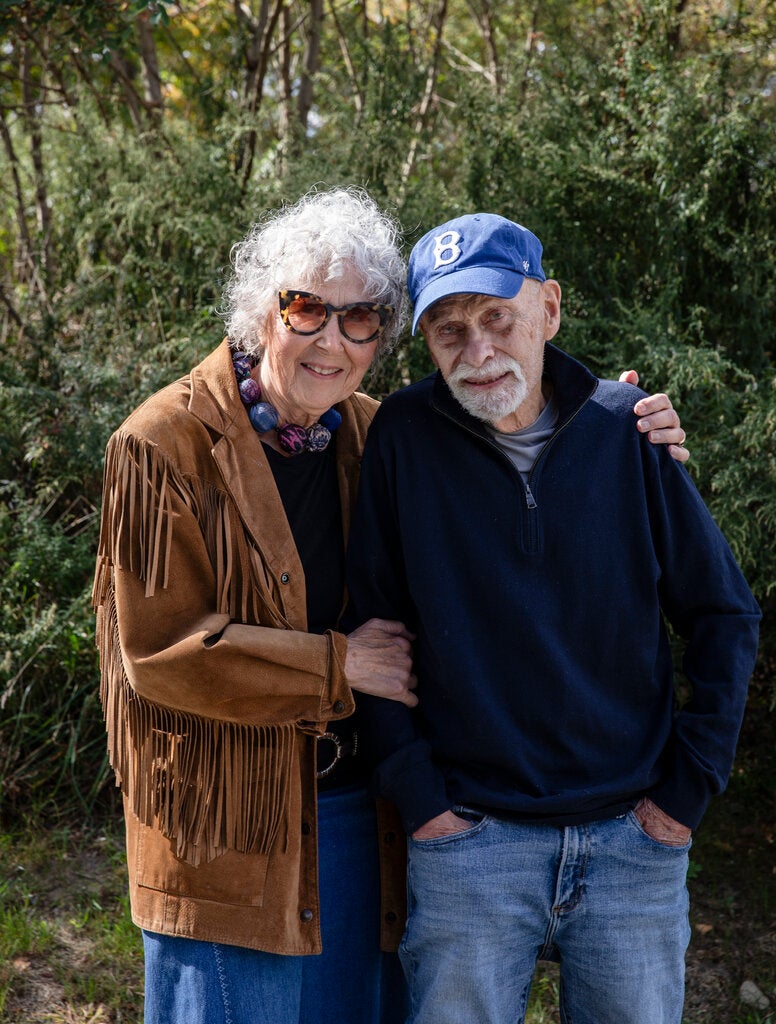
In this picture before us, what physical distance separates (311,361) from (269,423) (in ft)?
0.54

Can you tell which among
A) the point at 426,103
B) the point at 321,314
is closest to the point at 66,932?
the point at 321,314

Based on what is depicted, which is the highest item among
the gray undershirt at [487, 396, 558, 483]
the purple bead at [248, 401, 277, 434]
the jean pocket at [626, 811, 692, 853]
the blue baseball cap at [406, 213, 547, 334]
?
the blue baseball cap at [406, 213, 547, 334]

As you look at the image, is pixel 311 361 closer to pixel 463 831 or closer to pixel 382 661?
pixel 382 661

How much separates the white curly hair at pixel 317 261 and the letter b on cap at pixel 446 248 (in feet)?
0.44

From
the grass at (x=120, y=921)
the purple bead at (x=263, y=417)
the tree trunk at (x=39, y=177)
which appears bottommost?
the grass at (x=120, y=921)

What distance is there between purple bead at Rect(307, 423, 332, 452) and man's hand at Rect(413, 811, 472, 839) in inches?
33.3

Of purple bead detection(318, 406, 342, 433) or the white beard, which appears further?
purple bead detection(318, 406, 342, 433)

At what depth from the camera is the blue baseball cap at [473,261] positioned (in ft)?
7.04

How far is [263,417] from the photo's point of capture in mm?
2217

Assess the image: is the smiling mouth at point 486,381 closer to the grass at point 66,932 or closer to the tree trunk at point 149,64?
the grass at point 66,932

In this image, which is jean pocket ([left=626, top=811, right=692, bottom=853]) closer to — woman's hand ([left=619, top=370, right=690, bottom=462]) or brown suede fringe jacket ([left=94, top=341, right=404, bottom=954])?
brown suede fringe jacket ([left=94, top=341, right=404, bottom=954])

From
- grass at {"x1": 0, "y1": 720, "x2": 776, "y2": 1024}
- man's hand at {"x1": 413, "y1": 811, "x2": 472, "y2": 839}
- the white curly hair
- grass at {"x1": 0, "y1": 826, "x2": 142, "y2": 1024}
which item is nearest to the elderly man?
man's hand at {"x1": 413, "y1": 811, "x2": 472, "y2": 839}

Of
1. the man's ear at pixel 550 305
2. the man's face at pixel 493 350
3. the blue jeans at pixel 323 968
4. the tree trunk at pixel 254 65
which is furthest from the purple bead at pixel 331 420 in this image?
the tree trunk at pixel 254 65

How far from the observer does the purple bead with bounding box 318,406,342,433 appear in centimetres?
235
